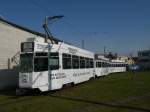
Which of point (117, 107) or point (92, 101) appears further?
point (92, 101)

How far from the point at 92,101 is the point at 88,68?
460 inches

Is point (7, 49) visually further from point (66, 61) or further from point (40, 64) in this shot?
point (40, 64)

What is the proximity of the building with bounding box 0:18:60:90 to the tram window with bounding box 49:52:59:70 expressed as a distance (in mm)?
6198

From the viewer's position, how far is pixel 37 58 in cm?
1599

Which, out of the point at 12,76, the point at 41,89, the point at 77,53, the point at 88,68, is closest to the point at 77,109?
the point at 41,89

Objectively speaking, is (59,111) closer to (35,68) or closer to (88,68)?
(35,68)

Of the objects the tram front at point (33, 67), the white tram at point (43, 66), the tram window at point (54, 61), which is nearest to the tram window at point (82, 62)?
the white tram at point (43, 66)

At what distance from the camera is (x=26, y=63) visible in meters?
16.1

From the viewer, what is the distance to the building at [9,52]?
21.3 m

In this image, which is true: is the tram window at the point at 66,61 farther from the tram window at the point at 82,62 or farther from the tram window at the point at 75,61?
the tram window at the point at 82,62

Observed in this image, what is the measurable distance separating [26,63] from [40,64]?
86 centimetres

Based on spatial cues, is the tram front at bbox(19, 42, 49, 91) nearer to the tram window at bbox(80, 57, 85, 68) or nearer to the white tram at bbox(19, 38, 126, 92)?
the white tram at bbox(19, 38, 126, 92)

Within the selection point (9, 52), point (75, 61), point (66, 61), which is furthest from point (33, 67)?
point (9, 52)

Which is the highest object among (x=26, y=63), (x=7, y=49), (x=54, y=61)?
(x=7, y=49)
